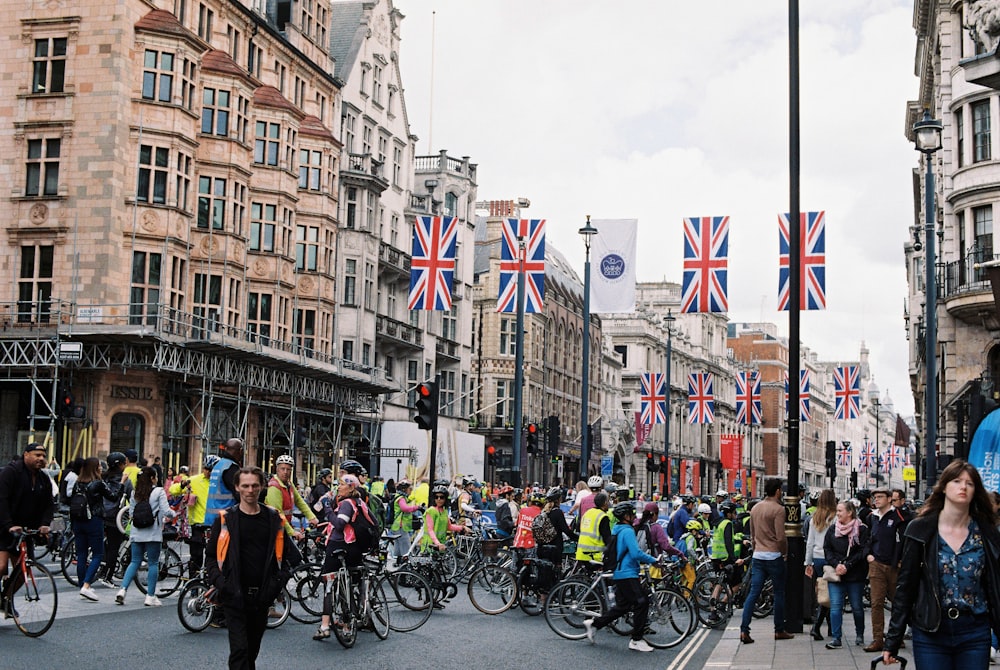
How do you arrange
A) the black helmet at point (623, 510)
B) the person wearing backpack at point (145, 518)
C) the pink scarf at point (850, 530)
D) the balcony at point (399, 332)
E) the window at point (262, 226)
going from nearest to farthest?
1. the pink scarf at point (850, 530)
2. the black helmet at point (623, 510)
3. the person wearing backpack at point (145, 518)
4. the window at point (262, 226)
5. the balcony at point (399, 332)

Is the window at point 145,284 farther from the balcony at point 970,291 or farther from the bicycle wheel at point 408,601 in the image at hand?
the balcony at point 970,291

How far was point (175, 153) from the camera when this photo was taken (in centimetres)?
3588

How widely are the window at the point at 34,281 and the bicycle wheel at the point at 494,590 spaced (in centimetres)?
2016

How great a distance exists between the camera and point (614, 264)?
32.4 meters

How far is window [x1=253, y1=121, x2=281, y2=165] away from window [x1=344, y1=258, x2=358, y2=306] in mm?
7845

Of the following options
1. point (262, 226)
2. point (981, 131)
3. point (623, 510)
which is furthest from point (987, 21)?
point (262, 226)

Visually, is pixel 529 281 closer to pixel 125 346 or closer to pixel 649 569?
pixel 125 346

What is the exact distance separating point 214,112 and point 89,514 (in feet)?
78.2

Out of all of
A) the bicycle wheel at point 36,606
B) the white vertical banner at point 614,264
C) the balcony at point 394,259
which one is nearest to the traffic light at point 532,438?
the white vertical banner at point 614,264

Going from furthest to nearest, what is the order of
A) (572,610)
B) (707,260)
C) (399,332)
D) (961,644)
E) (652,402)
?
(652,402) → (399,332) → (707,260) → (572,610) → (961,644)

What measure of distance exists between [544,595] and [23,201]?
22880mm

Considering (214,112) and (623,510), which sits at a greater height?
(214,112)

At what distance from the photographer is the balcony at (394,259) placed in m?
52.3

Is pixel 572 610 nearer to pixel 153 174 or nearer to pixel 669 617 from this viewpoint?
pixel 669 617
